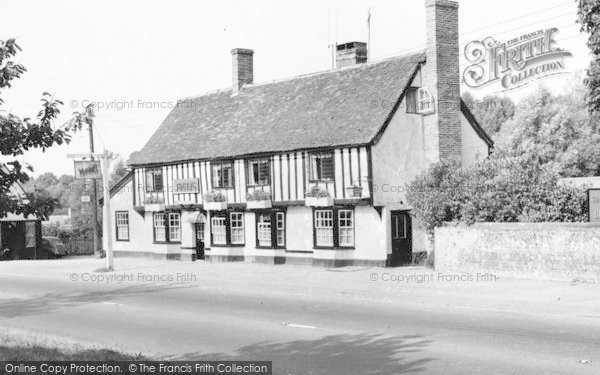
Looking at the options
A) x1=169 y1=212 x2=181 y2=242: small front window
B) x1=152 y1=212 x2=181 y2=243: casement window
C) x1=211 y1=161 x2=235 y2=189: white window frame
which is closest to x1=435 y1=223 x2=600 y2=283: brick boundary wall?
x1=211 y1=161 x2=235 y2=189: white window frame

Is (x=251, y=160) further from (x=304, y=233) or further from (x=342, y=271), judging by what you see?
(x=342, y=271)

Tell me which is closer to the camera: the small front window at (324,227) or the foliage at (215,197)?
the small front window at (324,227)

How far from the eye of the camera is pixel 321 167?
99.3 feet

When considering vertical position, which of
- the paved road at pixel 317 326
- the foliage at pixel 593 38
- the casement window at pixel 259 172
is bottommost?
the paved road at pixel 317 326

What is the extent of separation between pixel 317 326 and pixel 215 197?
19.7 meters

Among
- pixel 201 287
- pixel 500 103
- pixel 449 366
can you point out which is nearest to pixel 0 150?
pixel 449 366

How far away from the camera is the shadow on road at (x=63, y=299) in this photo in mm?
19462

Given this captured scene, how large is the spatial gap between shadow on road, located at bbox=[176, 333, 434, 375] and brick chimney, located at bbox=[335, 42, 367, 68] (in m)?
22.5

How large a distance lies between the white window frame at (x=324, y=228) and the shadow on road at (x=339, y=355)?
1614 cm

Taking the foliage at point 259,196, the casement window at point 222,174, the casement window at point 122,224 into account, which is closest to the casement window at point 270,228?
the foliage at point 259,196

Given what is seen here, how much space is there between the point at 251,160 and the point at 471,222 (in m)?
11.7

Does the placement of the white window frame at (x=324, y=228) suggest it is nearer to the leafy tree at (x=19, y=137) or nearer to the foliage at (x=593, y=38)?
the foliage at (x=593, y=38)

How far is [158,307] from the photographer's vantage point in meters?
19.2

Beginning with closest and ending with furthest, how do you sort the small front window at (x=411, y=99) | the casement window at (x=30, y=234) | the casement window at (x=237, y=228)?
the small front window at (x=411, y=99)
the casement window at (x=237, y=228)
the casement window at (x=30, y=234)
